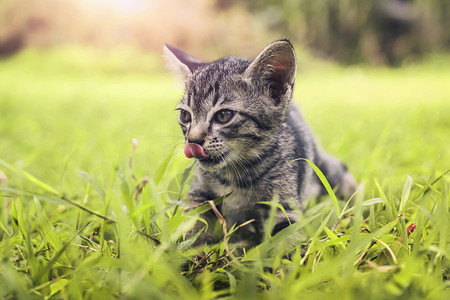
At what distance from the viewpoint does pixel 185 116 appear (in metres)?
1.53

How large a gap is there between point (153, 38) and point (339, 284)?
970cm

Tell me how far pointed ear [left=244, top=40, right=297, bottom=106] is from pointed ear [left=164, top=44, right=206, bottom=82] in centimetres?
33

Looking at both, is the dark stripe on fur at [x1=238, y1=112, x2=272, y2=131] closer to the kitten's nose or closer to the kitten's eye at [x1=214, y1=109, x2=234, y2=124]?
the kitten's eye at [x1=214, y1=109, x2=234, y2=124]

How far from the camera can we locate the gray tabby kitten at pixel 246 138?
1.36m

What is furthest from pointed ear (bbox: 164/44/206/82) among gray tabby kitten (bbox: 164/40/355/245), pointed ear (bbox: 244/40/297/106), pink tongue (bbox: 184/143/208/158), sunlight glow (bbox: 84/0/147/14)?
sunlight glow (bbox: 84/0/147/14)

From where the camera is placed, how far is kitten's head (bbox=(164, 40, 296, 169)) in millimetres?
1360

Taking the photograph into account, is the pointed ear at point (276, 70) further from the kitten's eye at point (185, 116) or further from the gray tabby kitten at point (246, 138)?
the kitten's eye at point (185, 116)

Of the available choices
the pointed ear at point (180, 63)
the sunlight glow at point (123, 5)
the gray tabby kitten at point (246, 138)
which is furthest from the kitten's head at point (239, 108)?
the sunlight glow at point (123, 5)

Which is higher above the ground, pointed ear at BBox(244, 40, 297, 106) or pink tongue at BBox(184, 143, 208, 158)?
pointed ear at BBox(244, 40, 297, 106)

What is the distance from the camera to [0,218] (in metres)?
1.31

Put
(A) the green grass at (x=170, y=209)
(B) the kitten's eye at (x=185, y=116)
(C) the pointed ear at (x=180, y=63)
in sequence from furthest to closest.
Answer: (C) the pointed ear at (x=180, y=63)
(B) the kitten's eye at (x=185, y=116)
(A) the green grass at (x=170, y=209)

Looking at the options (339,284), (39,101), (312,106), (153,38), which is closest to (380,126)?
(312,106)

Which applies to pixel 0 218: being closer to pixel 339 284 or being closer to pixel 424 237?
pixel 339 284

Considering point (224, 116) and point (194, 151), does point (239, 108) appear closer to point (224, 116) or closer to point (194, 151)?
point (224, 116)
